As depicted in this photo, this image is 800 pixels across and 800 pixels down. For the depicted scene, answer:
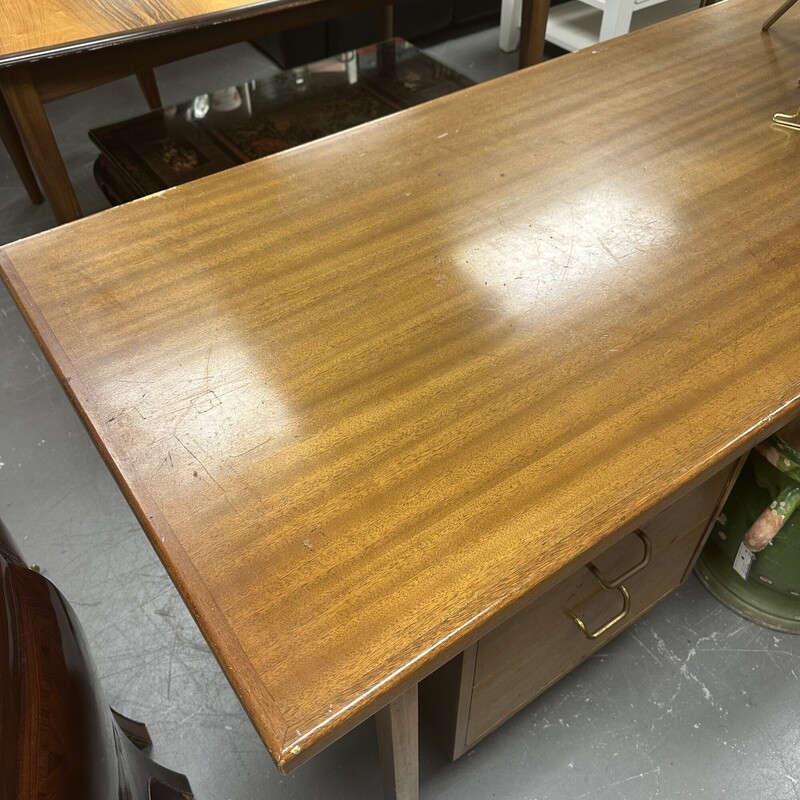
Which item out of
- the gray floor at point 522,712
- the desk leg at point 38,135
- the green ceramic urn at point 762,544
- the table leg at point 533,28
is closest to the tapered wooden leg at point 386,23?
the table leg at point 533,28

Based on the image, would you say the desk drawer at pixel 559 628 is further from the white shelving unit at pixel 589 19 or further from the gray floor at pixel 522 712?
the white shelving unit at pixel 589 19

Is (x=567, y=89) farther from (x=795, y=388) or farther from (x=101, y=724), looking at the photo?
(x=101, y=724)

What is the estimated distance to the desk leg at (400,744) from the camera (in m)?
0.71

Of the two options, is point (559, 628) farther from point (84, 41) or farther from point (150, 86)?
point (150, 86)

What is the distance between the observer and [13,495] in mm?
1503

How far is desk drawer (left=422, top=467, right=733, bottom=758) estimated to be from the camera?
852 mm

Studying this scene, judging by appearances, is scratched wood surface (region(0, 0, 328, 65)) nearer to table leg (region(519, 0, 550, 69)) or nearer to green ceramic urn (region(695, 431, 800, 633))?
table leg (region(519, 0, 550, 69))

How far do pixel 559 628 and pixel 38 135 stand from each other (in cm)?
130

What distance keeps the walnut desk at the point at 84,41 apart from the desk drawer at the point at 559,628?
4.05 ft

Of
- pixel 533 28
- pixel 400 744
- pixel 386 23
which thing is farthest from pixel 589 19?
pixel 400 744

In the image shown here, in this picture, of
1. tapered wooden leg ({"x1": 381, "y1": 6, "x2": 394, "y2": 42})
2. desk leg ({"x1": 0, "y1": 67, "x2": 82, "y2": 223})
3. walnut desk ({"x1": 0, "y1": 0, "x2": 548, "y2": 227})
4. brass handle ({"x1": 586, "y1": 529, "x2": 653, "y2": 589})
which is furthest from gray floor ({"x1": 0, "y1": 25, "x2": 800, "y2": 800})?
tapered wooden leg ({"x1": 381, "y1": 6, "x2": 394, "y2": 42})

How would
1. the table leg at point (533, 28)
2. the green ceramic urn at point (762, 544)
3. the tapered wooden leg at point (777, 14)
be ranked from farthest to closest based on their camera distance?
the table leg at point (533, 28) < the tapered wooden leg at point (777, 14) < the green ceramic urn at point (762, 544)

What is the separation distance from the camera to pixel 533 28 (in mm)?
1934

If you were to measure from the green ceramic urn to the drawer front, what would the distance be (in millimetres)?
102
